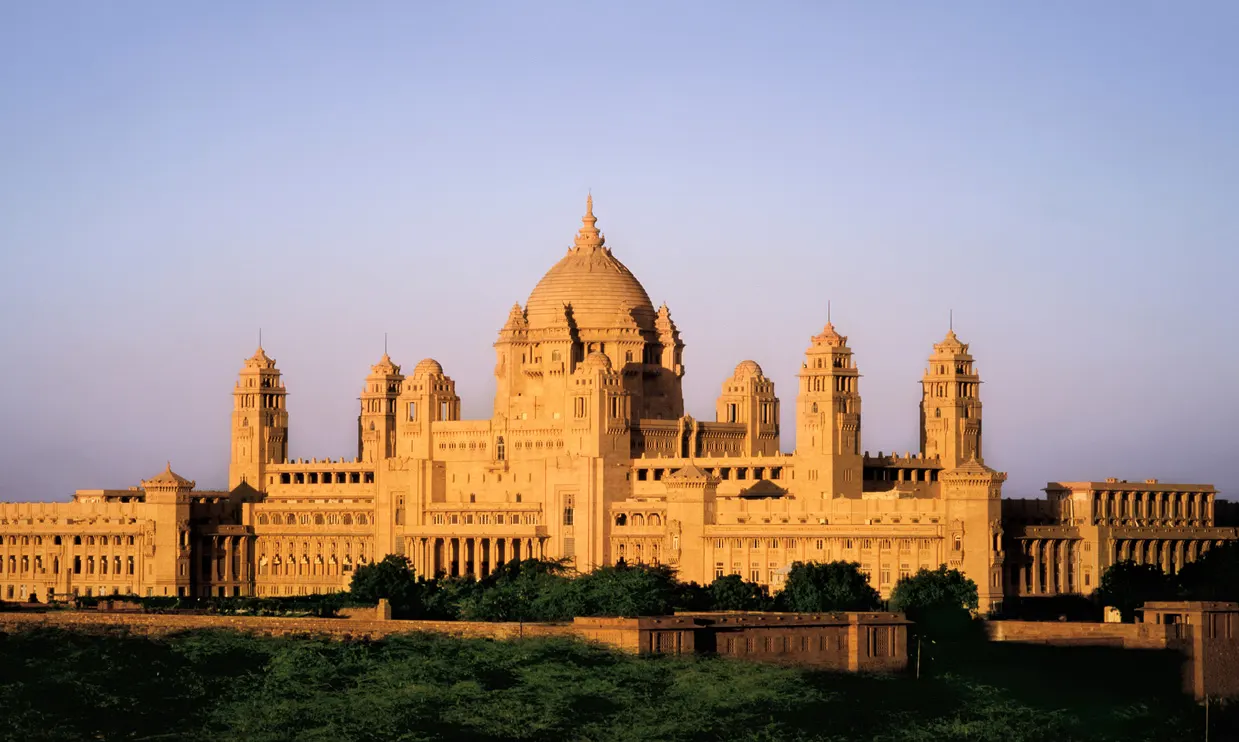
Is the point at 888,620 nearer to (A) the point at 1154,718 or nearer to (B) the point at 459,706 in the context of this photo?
(A) the point at 1154,718

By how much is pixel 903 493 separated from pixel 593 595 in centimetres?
2788

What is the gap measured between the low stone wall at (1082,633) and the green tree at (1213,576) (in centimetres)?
874

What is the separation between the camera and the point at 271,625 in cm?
16188

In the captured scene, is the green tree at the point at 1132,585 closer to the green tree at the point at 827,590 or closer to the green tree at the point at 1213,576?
the green tree at the point at 1213,576

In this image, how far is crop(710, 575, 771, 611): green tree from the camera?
174375 millimetres

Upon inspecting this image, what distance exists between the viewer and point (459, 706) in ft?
472

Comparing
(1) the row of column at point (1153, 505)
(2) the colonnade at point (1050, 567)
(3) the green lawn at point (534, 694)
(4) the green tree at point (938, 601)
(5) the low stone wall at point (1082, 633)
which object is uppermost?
(1) the row of column at point (1153, 505)

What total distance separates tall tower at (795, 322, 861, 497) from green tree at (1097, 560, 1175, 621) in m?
16.8

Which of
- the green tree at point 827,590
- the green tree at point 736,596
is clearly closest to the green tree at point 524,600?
the green tree at point 736,596

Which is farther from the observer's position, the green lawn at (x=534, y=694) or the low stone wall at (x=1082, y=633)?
the low stone wall at (x=1082, y=633)

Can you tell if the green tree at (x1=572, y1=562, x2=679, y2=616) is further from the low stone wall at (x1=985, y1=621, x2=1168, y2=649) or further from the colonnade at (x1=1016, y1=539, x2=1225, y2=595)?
the colonnade at (x1=1016, y1=539, x2=1225, y2=595)

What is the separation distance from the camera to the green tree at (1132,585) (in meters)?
174

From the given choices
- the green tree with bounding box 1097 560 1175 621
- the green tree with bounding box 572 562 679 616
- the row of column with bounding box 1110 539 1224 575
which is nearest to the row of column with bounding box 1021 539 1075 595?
the row of column with bounding box 1110 539 1224 575

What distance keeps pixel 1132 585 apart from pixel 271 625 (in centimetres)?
4876
